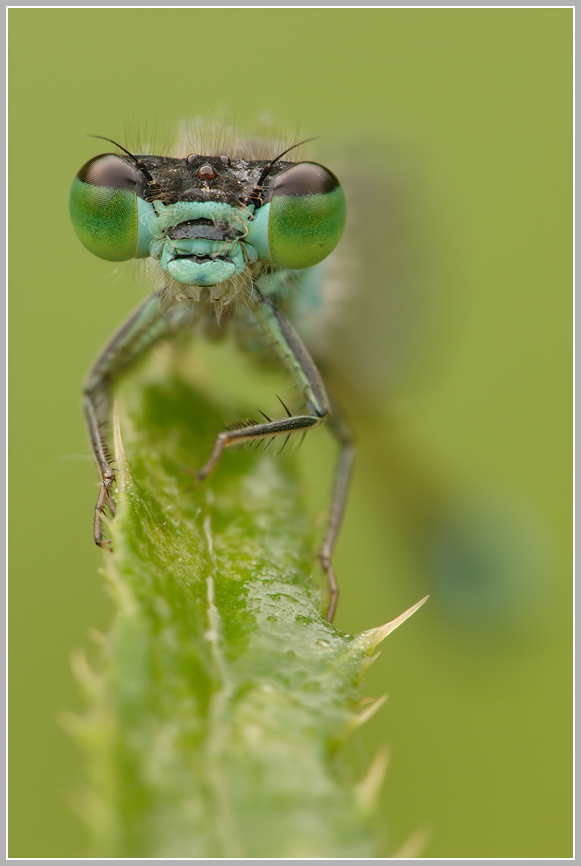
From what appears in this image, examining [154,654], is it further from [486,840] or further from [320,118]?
[320,118]

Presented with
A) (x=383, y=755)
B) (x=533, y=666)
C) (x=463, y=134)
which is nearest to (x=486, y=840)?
(x=533, y=666)

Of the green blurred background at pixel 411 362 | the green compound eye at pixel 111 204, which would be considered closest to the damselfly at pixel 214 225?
the green compound eye at pixel 111 204

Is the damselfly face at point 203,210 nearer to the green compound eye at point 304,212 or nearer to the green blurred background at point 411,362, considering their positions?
the green compound eye at point 304,212

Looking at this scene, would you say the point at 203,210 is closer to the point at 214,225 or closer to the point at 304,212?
the point at 214,225

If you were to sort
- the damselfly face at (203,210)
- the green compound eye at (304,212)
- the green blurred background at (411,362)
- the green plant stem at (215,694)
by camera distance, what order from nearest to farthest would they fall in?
the green plant stem at (215,694)
the damselfly face at (203,210)
the green compound eye at (304,212)
the green blurred background at (411,362)

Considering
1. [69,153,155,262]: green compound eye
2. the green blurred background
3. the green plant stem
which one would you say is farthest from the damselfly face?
the green plant stem

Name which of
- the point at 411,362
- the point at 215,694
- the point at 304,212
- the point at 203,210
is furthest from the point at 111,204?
the point at 411,362

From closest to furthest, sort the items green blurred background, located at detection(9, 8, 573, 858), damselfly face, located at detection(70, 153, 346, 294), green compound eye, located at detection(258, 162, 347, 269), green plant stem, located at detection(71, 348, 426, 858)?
green plant stem, located at detection(71, 348, 426, 858)
damselfly face, located at detection(70, 153, 346, 294)
green compound eye, located at detection(258, 162, 347, 269)
green blurred background, located at detection(9, 8, 573, 858)

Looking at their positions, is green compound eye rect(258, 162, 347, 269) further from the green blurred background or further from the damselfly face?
the green blurred background
